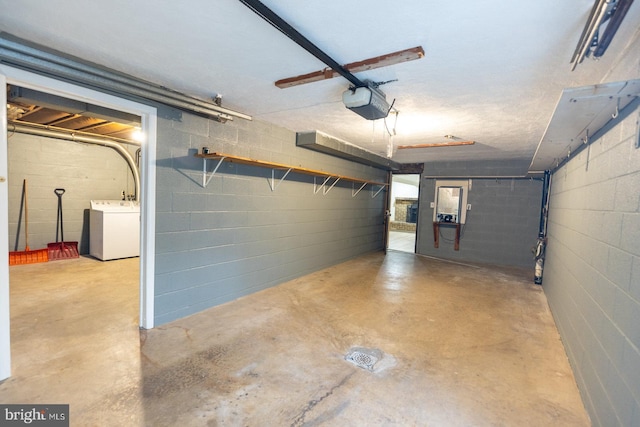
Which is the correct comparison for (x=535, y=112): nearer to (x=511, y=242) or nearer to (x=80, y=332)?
(x=511, y=242)

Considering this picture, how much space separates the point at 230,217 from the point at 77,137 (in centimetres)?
373

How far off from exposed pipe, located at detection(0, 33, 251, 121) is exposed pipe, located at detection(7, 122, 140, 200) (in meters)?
3.62

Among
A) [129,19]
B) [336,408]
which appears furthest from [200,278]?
[129,19]

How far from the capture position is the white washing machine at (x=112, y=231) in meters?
4.78

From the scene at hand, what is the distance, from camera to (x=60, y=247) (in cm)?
479

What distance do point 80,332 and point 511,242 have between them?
656 cm

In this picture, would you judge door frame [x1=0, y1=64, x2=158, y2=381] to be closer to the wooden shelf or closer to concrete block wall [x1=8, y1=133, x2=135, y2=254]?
the wooden shelf

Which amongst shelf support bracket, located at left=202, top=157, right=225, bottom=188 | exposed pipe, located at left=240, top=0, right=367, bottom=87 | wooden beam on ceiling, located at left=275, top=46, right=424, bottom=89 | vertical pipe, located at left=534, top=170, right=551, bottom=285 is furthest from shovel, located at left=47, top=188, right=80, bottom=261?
vertical pipe, located at left=534, top=170, right=551, bottom=285

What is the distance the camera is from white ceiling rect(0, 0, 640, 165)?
1338 mm

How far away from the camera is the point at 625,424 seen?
1.22m

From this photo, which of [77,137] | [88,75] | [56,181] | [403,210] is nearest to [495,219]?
[88,75]

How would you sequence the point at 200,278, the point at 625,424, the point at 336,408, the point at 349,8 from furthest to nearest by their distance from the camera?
the point at 200,278
the point at 336,408
the point at 349,8
the point at 625,424

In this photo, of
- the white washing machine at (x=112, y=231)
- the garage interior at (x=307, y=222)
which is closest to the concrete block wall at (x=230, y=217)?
the garage interior at (x=307, y=222)

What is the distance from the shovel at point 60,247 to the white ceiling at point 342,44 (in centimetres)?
416
